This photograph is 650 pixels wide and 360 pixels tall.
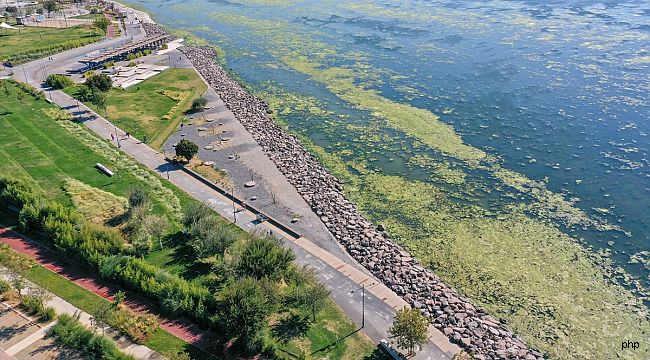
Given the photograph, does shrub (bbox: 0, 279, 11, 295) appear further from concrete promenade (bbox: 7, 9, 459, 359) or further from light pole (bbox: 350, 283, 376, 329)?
light pole (bbox: 350, 283, 376, 329)

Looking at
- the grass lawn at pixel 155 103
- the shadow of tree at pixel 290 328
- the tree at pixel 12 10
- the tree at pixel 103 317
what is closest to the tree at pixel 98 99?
the grass lawn at pixel 155 103

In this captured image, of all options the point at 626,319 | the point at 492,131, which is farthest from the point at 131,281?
the point at 492,131

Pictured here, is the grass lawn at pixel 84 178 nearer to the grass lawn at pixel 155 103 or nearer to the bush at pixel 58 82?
the bush at pixel 58 82

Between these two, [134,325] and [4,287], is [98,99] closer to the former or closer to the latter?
[4,287]

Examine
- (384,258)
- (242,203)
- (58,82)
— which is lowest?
(384,258)

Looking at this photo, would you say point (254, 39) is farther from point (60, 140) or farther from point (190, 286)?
point (190, 286)

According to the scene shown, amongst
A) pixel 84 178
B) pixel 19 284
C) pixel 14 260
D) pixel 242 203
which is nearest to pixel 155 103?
pixel 84 178

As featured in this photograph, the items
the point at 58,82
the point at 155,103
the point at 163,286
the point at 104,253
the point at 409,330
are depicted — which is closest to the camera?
the point at 409,330
